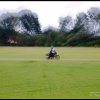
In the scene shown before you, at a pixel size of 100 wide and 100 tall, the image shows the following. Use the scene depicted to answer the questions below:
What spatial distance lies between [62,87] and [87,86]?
0.91 metres

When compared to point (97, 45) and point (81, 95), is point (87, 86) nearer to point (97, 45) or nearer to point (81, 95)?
point (81, 95)

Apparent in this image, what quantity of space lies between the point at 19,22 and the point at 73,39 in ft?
40.4

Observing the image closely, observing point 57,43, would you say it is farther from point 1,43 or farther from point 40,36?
point 1,43

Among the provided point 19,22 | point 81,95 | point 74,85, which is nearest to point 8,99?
point 81,95

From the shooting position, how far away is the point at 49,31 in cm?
5819

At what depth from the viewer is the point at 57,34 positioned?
5834 cm

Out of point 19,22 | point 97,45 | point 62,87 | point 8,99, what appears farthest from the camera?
point 19,22

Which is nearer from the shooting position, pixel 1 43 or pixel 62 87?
pixel 62 87

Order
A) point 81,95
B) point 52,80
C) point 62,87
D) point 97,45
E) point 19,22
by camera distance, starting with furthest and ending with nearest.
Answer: point 19,22
point 97,45
point 52,80
point 62,87
point 81,95

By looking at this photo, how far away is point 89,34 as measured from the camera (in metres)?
59.1

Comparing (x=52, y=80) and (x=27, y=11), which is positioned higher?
(x=27, y=11)

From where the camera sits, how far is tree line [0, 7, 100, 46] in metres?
56.8

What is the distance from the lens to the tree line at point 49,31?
5675 cm

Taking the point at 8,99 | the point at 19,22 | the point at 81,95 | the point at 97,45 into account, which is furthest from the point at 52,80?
the point at 19,22
